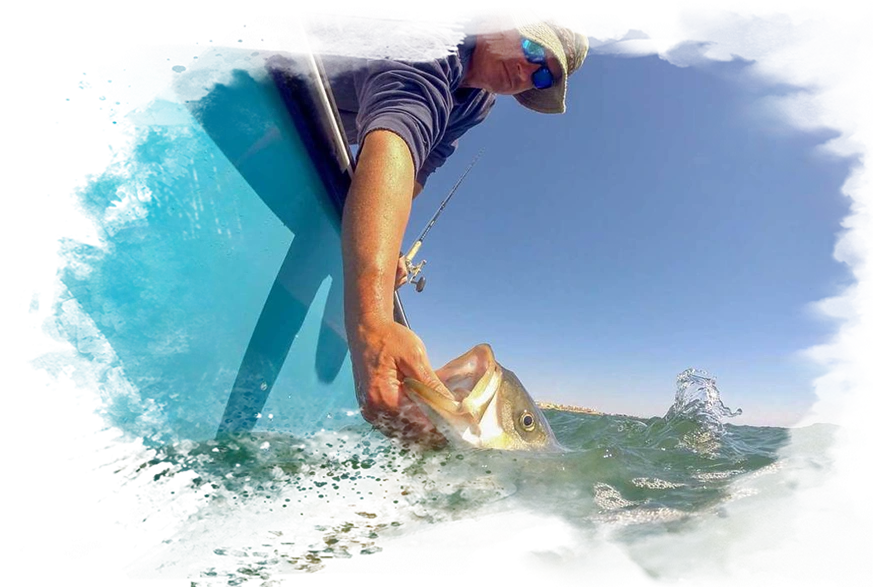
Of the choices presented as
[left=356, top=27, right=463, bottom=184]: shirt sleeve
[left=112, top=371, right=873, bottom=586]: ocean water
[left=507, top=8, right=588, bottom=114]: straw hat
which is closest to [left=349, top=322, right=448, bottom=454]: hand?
[left=112, top=371, right=873, bottom=586]: ocean water

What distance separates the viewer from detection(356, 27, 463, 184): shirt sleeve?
1.49m

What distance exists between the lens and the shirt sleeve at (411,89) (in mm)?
1489

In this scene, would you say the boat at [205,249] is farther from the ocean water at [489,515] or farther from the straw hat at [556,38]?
the straw hat at [556,38]

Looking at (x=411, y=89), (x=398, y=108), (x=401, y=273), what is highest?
(x=411, y=89)

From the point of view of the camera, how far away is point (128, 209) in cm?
119

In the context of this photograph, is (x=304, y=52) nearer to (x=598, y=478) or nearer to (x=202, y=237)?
(x=202, y=237)

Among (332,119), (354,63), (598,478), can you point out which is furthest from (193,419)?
(354,63)

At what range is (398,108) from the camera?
4.92 ft

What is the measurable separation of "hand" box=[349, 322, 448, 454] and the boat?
2.06ft

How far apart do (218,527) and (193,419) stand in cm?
69

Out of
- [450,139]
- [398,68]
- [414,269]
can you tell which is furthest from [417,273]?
[398,68]

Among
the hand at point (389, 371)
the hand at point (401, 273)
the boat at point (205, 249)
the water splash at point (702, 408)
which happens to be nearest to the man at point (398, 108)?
the hand at point (389, 371)

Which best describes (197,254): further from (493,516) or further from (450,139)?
(450,139)

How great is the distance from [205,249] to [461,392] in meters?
0.98
